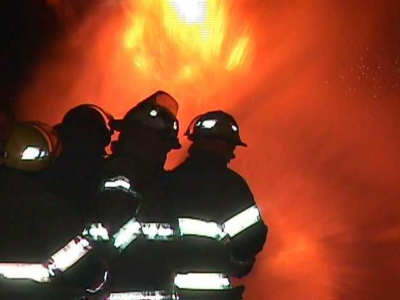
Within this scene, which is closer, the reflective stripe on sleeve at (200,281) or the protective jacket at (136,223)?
the protective jacket at (136,223)

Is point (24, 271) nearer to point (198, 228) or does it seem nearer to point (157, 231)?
point (157, 231)

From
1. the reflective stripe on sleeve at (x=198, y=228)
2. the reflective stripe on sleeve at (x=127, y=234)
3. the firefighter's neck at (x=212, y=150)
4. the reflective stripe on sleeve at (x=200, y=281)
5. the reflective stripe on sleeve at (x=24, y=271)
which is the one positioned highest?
the firefighter's neck at (x=212, y=150)

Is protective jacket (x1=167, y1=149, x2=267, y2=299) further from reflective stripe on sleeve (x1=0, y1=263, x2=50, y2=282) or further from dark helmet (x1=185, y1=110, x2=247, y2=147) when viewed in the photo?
reflective stripe on sleeve (x1=0, y1=263, x2=50, y2=282)

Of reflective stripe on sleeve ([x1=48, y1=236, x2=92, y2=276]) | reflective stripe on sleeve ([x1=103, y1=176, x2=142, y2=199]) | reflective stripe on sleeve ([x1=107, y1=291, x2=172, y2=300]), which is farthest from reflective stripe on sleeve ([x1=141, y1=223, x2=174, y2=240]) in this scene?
reflective stripe on sleeve ([x1=48, y1=236, x2=92, y2=276])

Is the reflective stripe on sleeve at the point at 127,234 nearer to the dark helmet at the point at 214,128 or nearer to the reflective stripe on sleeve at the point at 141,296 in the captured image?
the reflective stripe on sleeve at the point at 141,296

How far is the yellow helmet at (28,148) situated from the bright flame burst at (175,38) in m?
A: 2.77

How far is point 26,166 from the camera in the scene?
4.24 meters

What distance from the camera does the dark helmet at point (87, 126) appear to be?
16.4ft

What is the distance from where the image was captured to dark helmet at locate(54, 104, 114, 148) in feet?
16.4

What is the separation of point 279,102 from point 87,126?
257cm

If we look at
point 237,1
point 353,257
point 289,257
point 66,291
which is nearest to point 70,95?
point 237,1

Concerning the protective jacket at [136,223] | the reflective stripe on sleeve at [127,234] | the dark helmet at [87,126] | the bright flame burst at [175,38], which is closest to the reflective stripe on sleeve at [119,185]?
the protective jacket at [136,223]

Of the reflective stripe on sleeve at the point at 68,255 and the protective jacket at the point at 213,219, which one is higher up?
the protective jacket at the point at 213,219

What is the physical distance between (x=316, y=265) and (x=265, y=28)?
2.17 meters
